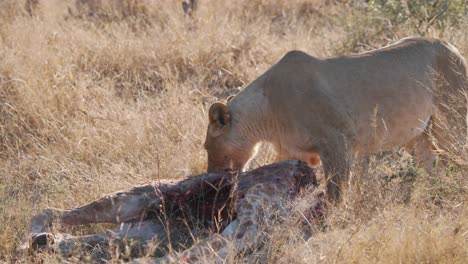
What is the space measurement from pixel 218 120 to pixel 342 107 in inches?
35.7

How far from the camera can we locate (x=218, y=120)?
19.9 ft

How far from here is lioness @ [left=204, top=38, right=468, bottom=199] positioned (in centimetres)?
577

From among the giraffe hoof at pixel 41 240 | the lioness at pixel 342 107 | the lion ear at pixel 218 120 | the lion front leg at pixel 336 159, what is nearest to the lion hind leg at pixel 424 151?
A: the lioness at pixel 342 107

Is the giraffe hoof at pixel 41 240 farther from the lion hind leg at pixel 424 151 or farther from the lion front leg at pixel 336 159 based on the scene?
the lion hind leg at pixel 424 151

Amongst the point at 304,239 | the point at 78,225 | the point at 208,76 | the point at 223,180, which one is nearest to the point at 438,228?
the point at 304,239

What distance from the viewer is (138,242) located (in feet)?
16.9

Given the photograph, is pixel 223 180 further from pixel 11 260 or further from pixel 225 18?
pixel 225 18

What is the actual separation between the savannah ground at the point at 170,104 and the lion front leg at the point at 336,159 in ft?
0.46

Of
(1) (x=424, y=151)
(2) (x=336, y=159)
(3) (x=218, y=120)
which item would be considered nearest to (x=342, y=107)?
(2) (x=336, y=159)

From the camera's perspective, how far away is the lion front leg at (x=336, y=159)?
5.60m

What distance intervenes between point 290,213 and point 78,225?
1.54 metres

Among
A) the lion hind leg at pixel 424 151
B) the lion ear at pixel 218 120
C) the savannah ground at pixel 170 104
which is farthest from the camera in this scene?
the lion hind leg at pixel 424 151

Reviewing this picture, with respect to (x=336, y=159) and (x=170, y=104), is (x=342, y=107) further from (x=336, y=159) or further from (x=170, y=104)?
(x=170, y=104)

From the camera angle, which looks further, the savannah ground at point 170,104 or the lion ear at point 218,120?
the lion ear at point 218,120
